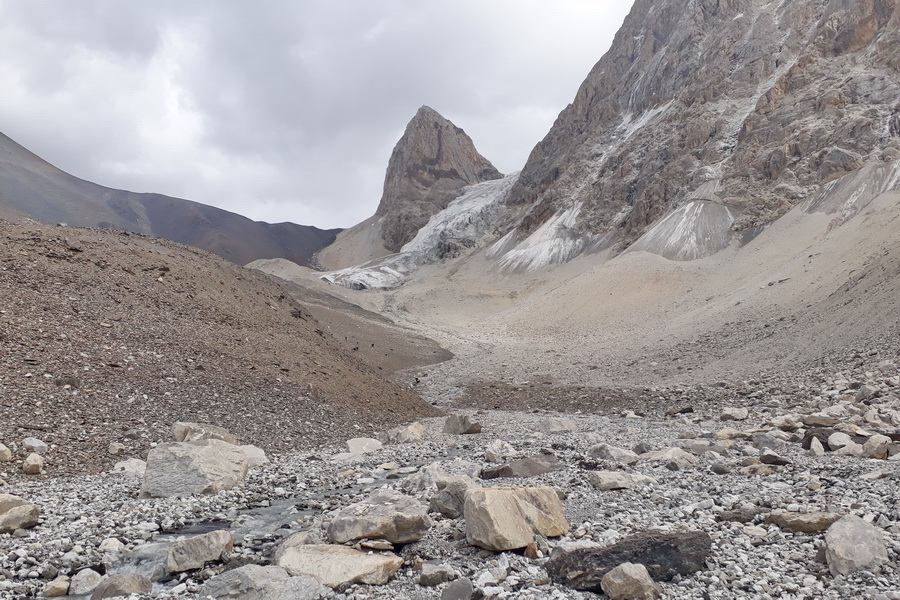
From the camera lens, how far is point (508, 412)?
19266 millimetres

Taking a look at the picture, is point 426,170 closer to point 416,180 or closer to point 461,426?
point 416,180

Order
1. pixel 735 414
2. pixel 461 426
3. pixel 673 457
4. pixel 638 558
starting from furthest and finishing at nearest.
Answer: pixel 461 426, pixel 735 414, pixel 673 457, pixel 638 558

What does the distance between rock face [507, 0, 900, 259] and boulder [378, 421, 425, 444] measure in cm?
4651

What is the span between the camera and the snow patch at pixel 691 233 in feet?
169

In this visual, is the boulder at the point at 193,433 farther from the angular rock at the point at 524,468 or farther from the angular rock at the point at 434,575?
the angular rock at the point at 434,575

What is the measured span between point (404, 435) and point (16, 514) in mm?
7749

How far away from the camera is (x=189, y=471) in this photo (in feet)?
26.3

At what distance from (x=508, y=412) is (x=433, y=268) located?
264 feet

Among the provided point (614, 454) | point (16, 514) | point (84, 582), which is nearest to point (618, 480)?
point (614, 454)

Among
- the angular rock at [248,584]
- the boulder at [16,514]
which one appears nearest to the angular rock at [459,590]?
the angular rock at [248,584]

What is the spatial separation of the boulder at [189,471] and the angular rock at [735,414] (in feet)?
35.5

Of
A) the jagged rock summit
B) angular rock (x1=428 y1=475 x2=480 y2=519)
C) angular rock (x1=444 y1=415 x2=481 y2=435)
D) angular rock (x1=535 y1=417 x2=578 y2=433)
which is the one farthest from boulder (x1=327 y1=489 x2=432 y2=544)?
the jagged rock summit

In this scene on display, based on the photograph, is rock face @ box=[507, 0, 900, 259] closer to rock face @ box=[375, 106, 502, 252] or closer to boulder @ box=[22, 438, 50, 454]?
rock face @ box=[375, 106, 502, 252]

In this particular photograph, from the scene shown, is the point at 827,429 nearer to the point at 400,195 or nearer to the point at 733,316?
the point at 733,316
